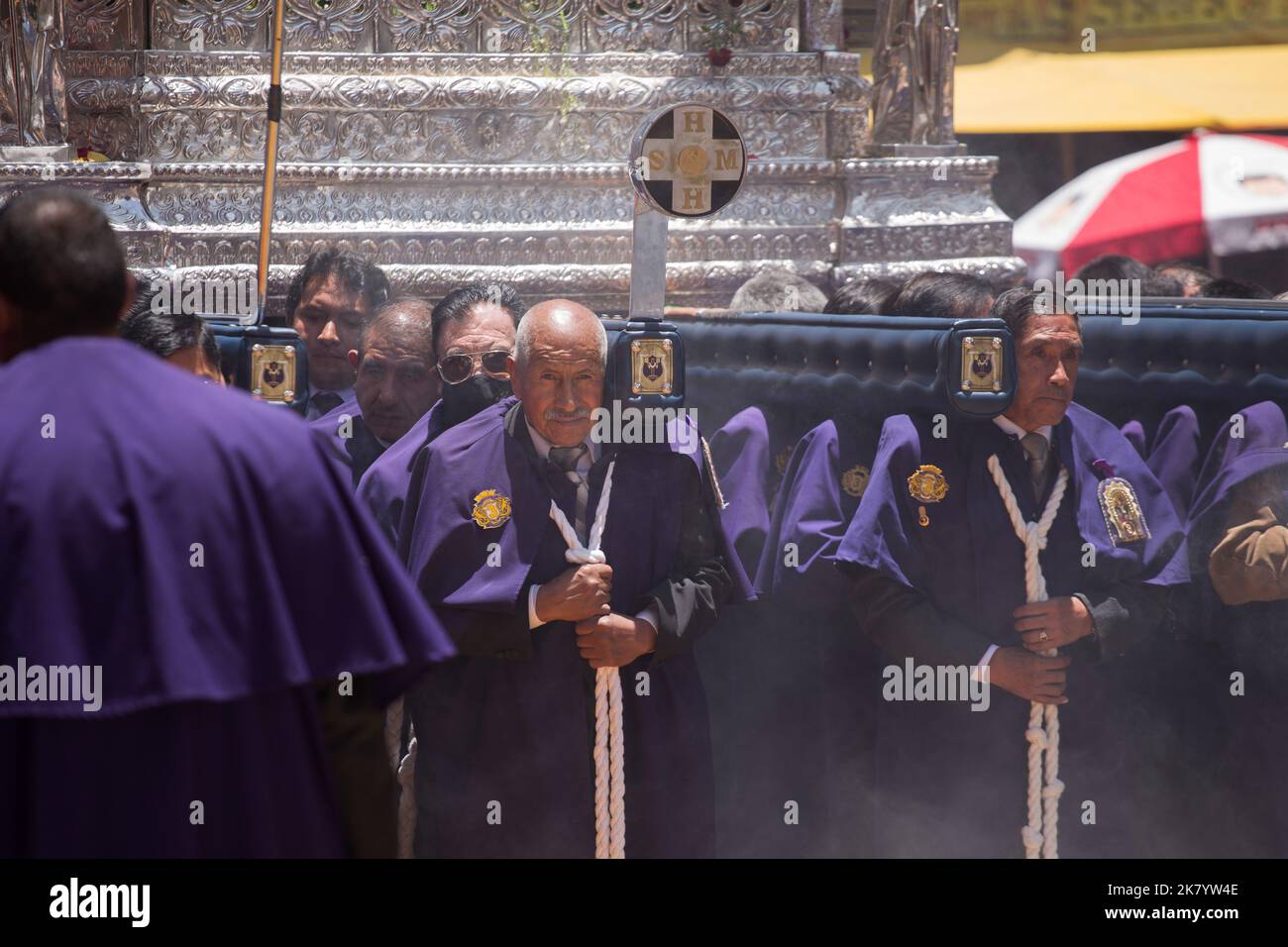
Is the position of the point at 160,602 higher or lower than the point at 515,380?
lower

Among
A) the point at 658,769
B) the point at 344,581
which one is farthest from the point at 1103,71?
the point at 344,581

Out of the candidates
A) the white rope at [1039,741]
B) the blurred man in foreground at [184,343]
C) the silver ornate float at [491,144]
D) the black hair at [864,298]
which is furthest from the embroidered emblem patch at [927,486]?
the silver ornate float at [491,144]

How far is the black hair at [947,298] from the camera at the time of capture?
15.7 ft

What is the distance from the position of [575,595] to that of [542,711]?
0.33m

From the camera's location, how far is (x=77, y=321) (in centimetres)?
246

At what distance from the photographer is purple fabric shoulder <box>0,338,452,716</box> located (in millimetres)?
2299

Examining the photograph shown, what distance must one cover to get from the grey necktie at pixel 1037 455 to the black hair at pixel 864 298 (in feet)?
2.99

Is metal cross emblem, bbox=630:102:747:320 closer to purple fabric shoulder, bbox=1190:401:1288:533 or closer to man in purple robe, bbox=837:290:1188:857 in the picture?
man in purple robe, bbox=837:290:1188:857

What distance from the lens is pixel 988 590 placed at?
417cm

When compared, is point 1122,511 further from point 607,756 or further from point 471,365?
point 471,365

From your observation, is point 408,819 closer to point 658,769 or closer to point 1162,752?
point 658,769

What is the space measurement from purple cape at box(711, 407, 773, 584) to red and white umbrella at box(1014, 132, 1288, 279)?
549cm

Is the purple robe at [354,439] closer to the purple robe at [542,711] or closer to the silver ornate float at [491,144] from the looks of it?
the purple robe at [542,711]

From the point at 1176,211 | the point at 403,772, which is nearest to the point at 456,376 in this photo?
the point at 403,772
